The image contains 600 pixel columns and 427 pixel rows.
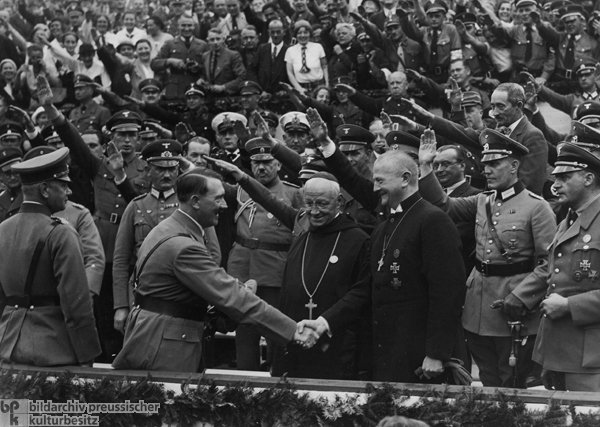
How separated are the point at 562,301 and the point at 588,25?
8.37 metres

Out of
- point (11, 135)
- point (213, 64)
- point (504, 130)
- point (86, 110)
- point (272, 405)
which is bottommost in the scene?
point (272, 405)

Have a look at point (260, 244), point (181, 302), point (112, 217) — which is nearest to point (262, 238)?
point (260, 244)

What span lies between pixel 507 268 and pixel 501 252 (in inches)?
4.9

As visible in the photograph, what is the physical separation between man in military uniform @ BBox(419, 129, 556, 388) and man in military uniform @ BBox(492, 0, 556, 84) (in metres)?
6.48

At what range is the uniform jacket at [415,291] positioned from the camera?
584 cm

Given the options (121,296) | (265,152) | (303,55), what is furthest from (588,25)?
(121,296)

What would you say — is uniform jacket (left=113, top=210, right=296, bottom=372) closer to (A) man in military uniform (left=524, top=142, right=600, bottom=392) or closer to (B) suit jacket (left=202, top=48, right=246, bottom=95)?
(A) man in military uniform (left=524, top=142, right=600, bottom=392)

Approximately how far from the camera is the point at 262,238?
8.20 meters

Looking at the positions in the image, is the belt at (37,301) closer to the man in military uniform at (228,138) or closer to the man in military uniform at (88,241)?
the man in military uniform at (88,241)

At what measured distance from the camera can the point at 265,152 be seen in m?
8.38

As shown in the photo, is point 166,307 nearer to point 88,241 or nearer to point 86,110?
point 88,241

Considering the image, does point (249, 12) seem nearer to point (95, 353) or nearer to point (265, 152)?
point (265, 152)

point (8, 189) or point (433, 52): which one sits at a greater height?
point (433, 52)

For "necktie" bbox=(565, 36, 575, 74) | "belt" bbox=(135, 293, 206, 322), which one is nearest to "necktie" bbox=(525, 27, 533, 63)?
"necktie" bbox=(565, 36, 575, 74)
